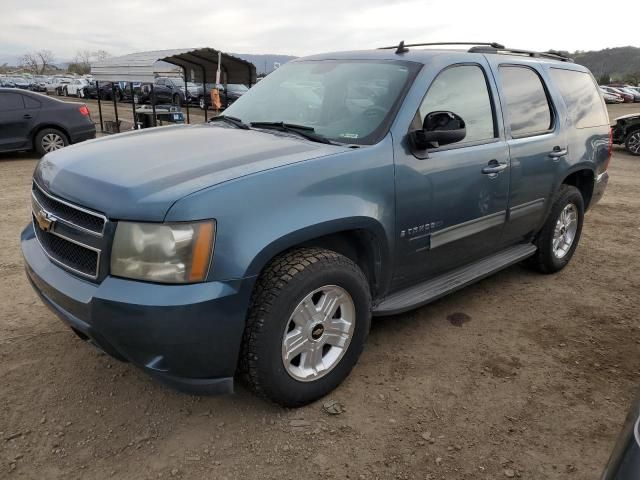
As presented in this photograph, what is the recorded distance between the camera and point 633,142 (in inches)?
531

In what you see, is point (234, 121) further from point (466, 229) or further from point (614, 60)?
point (614, 60)

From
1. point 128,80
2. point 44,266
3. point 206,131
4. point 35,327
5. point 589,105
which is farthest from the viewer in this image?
point 128,80

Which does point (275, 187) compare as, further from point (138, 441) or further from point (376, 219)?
point (138, 441)

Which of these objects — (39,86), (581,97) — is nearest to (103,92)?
(39,86)

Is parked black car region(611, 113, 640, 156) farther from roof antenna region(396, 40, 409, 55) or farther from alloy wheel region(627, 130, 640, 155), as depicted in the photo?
roof antenna region(396, 40, 409, 55)

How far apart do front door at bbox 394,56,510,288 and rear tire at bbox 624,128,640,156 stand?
11.9 meters

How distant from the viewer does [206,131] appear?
10.7 ft

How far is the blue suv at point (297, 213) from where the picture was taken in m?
2.20

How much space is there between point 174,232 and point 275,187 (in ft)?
1.64

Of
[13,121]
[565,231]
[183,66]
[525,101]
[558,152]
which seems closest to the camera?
[525,101]

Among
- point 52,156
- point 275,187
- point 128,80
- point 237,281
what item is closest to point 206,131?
point 52,156

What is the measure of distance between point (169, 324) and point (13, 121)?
9714 millimetres

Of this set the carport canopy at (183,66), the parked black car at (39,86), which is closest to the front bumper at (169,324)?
the carport canopy at (183,66)

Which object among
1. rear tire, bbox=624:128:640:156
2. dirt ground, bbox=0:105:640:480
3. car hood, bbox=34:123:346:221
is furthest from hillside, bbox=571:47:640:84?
car hood, bbox=34:123:346:221
